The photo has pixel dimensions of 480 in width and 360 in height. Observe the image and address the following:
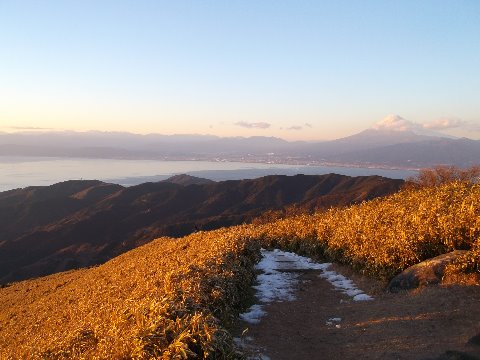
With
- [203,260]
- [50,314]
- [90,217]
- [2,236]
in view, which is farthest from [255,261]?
[2,236]

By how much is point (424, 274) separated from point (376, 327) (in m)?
2.99

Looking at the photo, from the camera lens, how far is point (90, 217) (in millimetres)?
132750

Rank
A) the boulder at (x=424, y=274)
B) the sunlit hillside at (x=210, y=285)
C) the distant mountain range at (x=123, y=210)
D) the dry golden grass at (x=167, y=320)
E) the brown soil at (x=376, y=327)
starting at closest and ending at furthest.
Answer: the dry golden grass at (x=167, y=320) < the sunlit hillside at (x=210, y=285) < the brown soil at (x=376, y=327) < the boulder at (x=424, y=274) < the distant mountain range at (x=123, y=210)

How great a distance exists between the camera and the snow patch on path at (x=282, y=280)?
33.7 ft

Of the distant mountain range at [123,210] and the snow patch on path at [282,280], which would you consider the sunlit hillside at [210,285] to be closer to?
the snow patch on path at [282,280]

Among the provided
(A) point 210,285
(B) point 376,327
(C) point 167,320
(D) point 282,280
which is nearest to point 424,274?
(B) point 376,327

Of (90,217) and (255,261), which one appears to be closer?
(255,261)

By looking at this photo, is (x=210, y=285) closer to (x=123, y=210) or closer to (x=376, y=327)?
(x=376, y=327)

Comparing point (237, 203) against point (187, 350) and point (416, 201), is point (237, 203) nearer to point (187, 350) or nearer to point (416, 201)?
point (416, 201)

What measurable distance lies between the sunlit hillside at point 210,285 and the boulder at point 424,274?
0.41 meters

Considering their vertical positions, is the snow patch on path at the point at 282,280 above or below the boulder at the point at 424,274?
below

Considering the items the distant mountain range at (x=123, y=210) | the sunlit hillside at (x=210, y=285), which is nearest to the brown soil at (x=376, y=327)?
the sunlit hillside at (x=210, y=285)

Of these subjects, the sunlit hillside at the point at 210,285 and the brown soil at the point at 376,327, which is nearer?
the sunlit hillside at the point at 210,285

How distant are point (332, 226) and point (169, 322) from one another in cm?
1121
